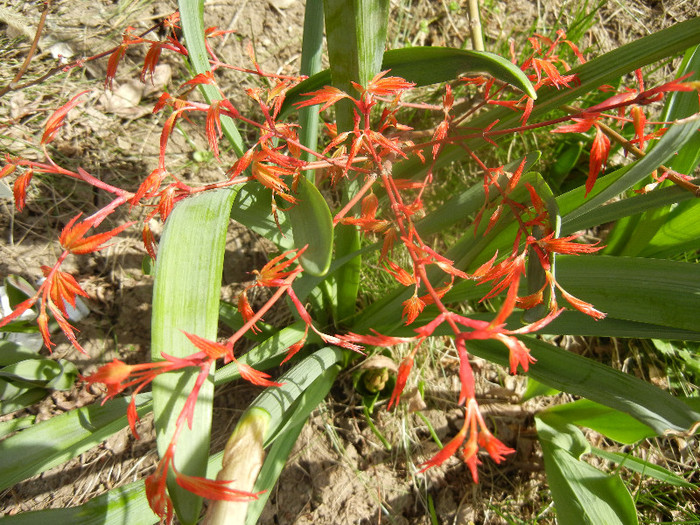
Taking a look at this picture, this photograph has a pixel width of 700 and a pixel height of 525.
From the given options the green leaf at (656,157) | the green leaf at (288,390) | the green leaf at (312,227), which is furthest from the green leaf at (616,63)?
the green leaf at (288,390)

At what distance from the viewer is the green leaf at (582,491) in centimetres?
84

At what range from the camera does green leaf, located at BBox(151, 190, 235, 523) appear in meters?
0.54

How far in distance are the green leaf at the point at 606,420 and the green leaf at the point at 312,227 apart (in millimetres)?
736

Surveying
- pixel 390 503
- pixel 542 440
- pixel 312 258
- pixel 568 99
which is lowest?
pixel 390 503

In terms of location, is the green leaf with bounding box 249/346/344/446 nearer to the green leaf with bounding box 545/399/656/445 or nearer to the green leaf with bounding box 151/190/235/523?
the green leaf with bounding box 151/190/235/523

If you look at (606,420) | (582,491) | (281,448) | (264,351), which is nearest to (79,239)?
(264,351)

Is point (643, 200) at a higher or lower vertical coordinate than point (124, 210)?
higher

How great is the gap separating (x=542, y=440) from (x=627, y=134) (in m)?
0.97

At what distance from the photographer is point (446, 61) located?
68cm

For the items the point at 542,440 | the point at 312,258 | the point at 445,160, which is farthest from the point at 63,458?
the point at 542,440

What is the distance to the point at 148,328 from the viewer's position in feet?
4.14

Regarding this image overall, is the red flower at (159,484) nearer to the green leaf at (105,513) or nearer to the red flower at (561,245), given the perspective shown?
the green leaf at (105,513)

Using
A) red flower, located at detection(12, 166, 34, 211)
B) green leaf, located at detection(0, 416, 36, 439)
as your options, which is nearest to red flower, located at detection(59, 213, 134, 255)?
red flower, located at detection(12, 166, 34, 211)

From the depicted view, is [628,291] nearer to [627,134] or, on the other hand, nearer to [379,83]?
[379,83]
